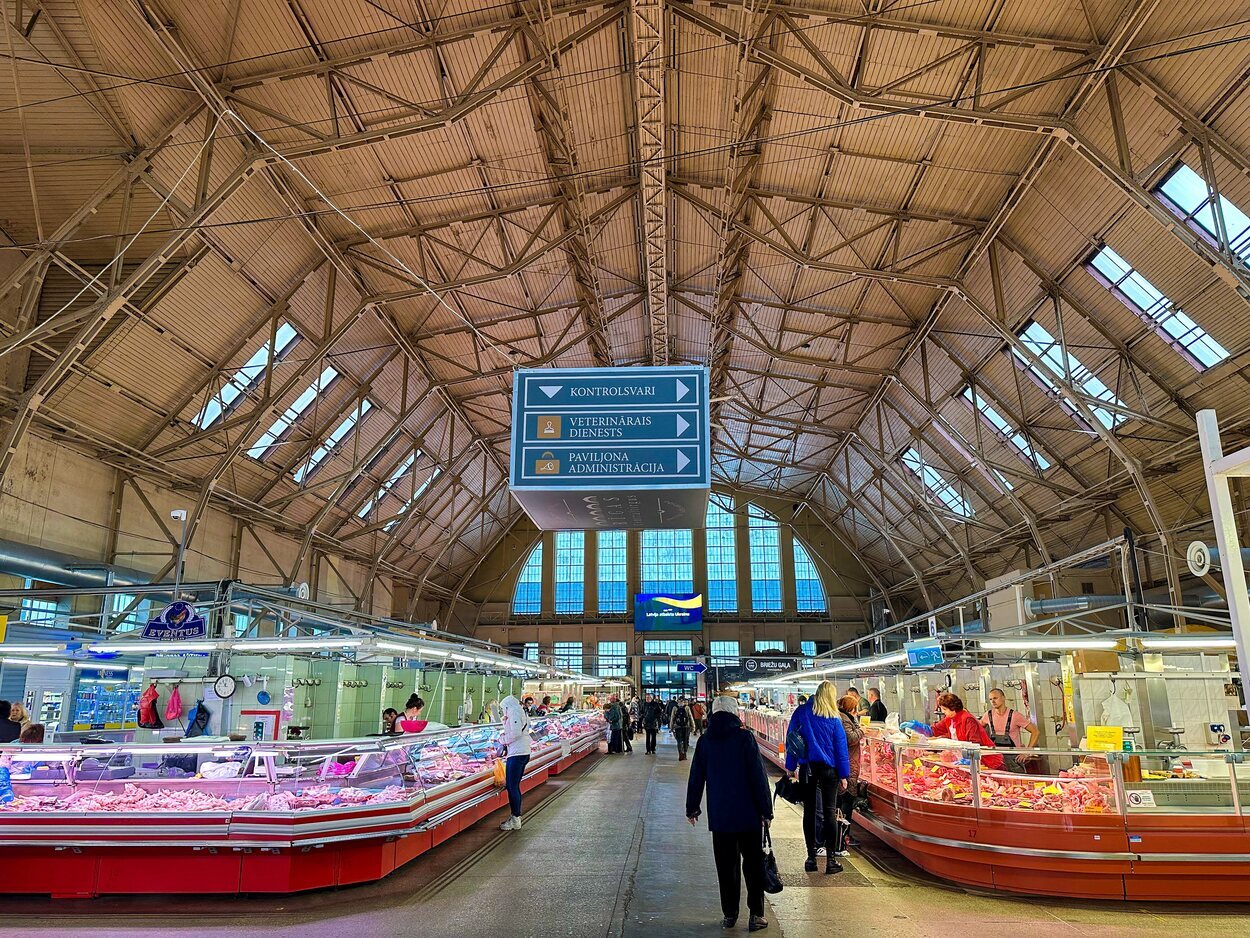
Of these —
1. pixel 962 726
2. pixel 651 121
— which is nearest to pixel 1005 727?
pixel 962 726

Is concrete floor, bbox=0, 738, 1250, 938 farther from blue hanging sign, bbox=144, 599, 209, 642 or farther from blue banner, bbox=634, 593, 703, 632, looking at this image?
blue banner, bbox=634, 593, 703, 632

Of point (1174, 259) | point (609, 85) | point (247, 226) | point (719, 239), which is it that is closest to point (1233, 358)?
point (1174, 259)

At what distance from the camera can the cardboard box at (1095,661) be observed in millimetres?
8707

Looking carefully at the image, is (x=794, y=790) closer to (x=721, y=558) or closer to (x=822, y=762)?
(x=822, y=762)

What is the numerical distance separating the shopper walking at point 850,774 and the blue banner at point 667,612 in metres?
25.3

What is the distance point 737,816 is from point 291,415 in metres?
17.3

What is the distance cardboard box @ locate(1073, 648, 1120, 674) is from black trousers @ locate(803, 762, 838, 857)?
137 inches

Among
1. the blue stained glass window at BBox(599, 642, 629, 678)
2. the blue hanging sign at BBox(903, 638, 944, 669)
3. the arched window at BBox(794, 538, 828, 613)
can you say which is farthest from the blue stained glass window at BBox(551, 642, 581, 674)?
the blue hanging sign at BBox(903, 638, 944, 669)

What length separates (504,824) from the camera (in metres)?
9.38

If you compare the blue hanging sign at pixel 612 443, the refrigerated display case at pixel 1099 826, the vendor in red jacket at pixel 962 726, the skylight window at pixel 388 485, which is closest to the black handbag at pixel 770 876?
the refrigerated display case at pixel 1099 826

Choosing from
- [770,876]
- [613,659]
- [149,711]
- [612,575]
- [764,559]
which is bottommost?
[770,876]

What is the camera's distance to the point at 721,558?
3809 centimetres

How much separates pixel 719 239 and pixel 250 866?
15.7 metres

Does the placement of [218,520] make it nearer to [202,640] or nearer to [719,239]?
[202,640]
